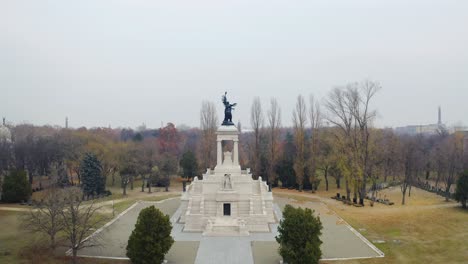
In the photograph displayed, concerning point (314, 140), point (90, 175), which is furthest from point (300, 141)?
point (90, 175)

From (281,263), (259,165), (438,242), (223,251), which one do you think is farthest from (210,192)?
(259,165)

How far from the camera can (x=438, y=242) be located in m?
26.2

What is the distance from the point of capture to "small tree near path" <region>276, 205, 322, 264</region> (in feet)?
70.2

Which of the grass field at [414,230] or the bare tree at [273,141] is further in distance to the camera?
the bare tree at [273,141]

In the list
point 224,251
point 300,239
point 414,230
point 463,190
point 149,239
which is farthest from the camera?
point 463,190

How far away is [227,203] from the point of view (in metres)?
32.9

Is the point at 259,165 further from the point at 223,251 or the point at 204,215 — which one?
the point at 223,251

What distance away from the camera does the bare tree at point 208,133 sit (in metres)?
58.1

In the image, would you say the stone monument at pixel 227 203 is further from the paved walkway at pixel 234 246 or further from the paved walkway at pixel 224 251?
the paved walkway at pixel 224 251

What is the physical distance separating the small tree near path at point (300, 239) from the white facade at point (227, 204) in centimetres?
794

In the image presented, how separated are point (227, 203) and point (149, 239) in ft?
39.6

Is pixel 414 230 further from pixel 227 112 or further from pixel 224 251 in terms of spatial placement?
pixel 227 112

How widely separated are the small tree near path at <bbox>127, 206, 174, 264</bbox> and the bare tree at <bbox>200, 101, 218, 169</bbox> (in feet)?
113

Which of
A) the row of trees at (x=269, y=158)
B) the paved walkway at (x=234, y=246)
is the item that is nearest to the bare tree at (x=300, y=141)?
the row of trees at (x=269, y=158)
